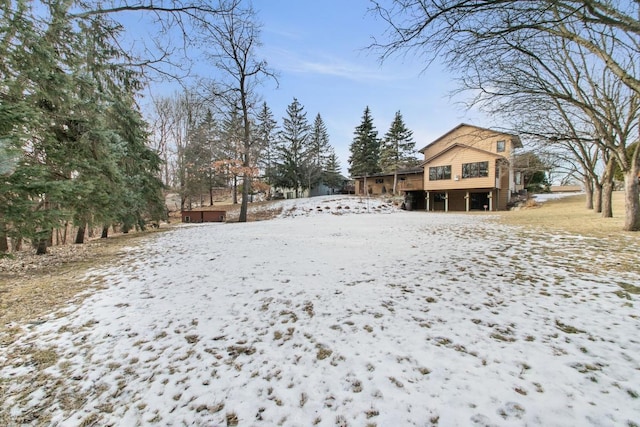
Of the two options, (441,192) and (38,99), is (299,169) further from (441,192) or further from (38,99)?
(38,99)

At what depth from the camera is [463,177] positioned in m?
23.0

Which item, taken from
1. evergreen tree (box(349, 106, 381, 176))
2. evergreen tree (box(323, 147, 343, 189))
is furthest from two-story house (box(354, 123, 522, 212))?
evergreen tree (box(323, 147, 343, 189))

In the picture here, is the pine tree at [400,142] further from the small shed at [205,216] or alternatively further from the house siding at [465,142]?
the small shed at [205,216]

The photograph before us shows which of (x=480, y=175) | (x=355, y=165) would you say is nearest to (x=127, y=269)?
(x=480, y=175)

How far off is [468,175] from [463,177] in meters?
0.41

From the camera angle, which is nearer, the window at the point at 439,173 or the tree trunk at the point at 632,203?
the tree trunk at the point at 632,203

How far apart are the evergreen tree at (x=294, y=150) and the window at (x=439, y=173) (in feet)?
46.8

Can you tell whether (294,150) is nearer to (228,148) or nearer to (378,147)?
(378,147)

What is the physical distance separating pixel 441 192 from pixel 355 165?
603 inches

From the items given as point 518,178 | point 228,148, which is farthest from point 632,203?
point 518,178

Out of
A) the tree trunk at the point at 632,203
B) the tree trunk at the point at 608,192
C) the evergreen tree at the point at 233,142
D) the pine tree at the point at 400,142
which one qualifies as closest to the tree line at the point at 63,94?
the evergreen tree at the point at 233,142

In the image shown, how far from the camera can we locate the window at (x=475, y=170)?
22.0m

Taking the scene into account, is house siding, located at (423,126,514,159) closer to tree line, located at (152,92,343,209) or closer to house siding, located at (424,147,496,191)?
house siding, located at (424,147,496,191)

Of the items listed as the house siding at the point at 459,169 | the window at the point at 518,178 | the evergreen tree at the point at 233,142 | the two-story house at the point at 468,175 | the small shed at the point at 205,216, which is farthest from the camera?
the window at the point at 518,178
